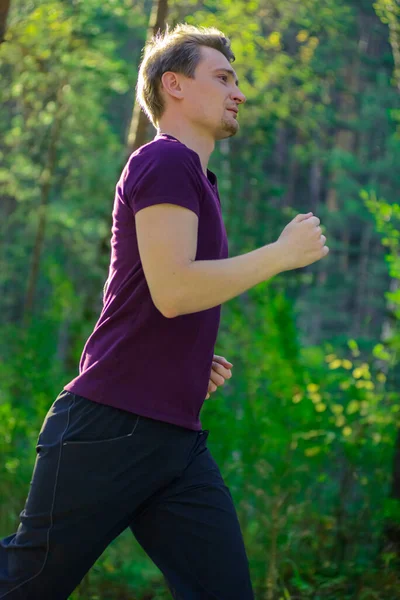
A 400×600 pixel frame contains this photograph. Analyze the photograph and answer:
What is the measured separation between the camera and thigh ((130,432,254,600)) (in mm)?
2285

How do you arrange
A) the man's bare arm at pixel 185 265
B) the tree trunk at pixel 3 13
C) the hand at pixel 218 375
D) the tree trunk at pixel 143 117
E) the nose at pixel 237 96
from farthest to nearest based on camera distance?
the tree trunk at pixel 143 117 → the tree trunk at pixel 3 13 → the hand at pixel 218 375 → the nose at pixel 237 96 → the man's bare arm at pixel 185 265

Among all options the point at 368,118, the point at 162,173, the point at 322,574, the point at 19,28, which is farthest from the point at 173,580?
the point at 368,118

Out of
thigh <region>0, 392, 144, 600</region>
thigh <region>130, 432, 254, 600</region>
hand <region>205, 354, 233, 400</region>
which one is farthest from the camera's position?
hand <region>205, 354, 233, 400</region>

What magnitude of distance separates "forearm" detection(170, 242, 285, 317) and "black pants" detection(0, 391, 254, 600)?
36 cm

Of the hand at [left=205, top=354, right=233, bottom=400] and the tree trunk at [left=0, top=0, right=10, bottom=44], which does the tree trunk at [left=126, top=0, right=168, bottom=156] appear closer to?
the tree trunk at [left=0, top=0, right=10, bottom=44]

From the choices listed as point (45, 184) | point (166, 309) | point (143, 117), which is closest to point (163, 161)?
point (166, 309)

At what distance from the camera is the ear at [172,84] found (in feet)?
7.76

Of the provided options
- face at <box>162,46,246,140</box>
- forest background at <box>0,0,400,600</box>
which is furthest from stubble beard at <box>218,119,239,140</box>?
forest background at <box>0,0,400,600</box>

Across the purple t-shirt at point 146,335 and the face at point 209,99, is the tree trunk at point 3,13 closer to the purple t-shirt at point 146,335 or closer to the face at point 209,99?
the face at point 209,99

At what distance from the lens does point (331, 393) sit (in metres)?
6.38

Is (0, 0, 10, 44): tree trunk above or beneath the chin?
above

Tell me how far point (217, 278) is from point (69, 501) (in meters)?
0.70

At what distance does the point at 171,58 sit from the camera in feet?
7.86

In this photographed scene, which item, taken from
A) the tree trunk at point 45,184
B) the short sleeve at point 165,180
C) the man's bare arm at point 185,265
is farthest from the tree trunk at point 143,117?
the tree trunk at point 45,184
